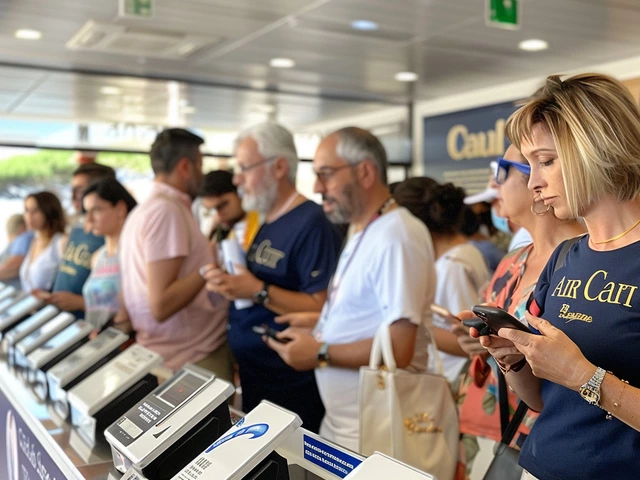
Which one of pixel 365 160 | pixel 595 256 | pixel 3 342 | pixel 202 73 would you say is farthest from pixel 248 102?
pixel 595 256

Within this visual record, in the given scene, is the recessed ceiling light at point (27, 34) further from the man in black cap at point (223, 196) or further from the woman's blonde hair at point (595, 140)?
the woman's blonde hair at point (595, 140)

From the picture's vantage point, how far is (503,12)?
16.5ft

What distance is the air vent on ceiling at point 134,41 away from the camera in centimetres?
575

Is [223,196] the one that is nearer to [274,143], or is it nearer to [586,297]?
[274,143]

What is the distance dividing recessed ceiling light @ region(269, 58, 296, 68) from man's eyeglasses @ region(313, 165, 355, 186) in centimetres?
473

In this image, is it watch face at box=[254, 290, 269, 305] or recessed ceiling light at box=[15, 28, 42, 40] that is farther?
recessed ceiling light at box=[15, 28, 42, 40]

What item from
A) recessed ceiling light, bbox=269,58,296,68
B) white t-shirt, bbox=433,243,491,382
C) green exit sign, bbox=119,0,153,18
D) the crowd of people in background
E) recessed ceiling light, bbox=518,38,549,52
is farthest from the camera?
recessed ceiling light, bbox=269,58,296,68

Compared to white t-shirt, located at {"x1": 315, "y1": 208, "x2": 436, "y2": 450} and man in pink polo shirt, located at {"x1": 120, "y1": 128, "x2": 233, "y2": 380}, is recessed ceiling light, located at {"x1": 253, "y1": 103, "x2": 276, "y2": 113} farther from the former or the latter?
white t-shirt, located at {"x1": 315, "y1": 208, "x2": 436, "y2": 450}

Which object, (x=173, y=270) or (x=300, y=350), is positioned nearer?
(x=300, y=350)

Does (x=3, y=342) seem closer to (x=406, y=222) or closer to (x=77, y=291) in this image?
(x=77, y=291)

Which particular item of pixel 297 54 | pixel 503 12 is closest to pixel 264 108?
pixel 297 54

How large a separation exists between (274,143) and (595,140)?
5.94 ft

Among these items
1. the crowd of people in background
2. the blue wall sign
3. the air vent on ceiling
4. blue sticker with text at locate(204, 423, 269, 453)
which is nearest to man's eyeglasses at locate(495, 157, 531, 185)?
the crowd of people in background

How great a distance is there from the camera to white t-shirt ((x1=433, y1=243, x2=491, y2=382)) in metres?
2.89
